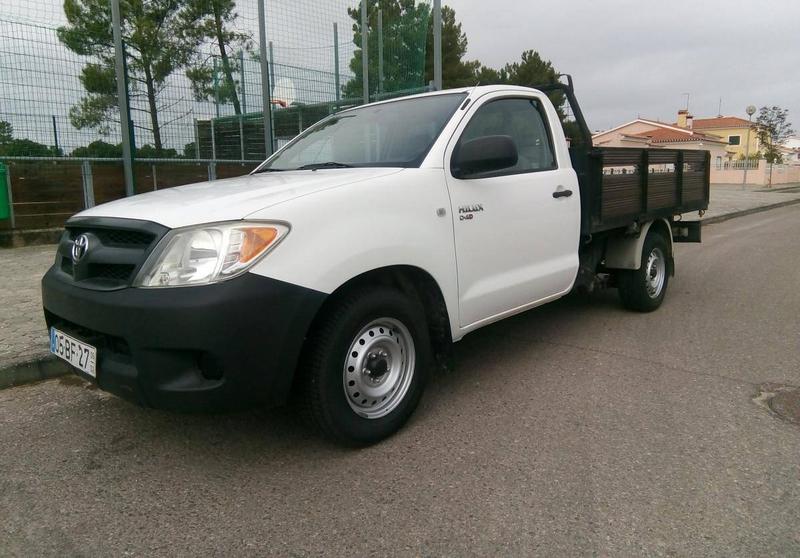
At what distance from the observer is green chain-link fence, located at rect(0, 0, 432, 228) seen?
23.8 ft

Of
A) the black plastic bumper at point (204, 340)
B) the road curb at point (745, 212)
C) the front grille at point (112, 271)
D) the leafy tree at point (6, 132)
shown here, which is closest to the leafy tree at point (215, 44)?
the leafy tree at point (6, 132)

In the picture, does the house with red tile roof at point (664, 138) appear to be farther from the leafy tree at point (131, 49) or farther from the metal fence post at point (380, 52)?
the leafy tree at point (131, 49)

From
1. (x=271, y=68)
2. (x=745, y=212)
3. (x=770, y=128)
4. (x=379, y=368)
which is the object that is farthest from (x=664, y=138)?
(x=379, y=368)

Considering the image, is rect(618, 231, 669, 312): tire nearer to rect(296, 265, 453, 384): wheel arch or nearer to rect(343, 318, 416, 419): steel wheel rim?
rect(296, 265, 453, 384): wheel arch

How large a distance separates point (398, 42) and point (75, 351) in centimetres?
874

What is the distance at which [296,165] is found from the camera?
4047mm

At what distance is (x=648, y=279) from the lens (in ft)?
18.3

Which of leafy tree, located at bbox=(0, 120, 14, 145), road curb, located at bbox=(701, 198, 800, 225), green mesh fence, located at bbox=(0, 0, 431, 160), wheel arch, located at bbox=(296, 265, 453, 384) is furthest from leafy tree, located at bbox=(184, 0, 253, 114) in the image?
road curb, located at bbox=(701, 198, 800, 225)

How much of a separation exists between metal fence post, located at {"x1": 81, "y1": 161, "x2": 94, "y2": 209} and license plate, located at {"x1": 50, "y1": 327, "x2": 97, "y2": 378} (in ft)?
18.4

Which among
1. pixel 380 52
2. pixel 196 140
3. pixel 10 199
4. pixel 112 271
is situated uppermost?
pixel 380 52

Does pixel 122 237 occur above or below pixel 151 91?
below

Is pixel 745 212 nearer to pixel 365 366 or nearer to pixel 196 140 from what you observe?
pixel 196 140

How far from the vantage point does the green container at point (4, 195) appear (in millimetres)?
7629

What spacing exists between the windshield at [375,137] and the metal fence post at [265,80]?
409 cm
